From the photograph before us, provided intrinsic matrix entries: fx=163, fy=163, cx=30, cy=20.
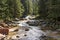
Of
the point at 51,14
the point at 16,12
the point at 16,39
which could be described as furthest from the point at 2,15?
the point at 16,12

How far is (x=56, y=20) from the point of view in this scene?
2905cm

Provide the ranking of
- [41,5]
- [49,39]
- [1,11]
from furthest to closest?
1. [41,5]
2. [1,11]
3. [49,39]

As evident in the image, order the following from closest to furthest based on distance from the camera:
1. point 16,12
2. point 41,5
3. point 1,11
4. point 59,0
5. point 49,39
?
point 49,39 → point 59,0 → point 1,11 → point 41,5 → point 16,12

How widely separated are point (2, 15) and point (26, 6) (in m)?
40.0

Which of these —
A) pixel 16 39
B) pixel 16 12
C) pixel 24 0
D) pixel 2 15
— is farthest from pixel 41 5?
pixel 16 39

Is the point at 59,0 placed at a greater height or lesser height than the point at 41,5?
greater

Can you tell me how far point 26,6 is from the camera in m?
71.6

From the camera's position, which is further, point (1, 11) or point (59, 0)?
point (1, 11)

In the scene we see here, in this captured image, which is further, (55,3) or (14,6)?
(14,6)

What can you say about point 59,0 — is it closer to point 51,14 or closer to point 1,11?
point 51,14

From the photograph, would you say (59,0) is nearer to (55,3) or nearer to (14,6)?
(55,3)

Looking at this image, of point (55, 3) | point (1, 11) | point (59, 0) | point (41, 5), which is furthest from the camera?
point (41, 5)

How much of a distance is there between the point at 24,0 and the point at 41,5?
24.7 meters

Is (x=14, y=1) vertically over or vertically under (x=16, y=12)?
over
